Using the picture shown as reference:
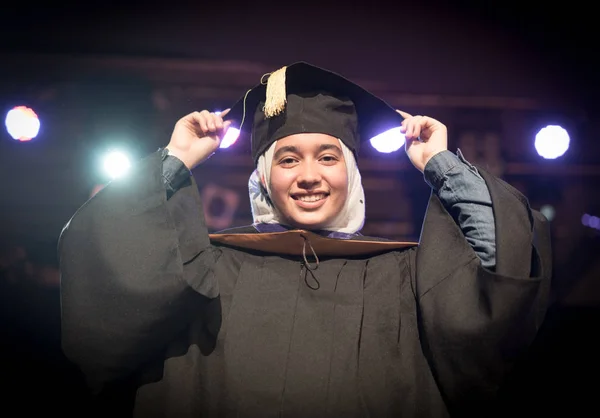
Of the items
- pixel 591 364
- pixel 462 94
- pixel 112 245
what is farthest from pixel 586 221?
pixel 112 245

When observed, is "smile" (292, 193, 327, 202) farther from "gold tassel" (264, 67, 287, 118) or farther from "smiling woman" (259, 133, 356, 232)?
"gold tassel" (264, 67, 287, 118)

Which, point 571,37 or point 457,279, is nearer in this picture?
point 457,279

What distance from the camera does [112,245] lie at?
1.40 m

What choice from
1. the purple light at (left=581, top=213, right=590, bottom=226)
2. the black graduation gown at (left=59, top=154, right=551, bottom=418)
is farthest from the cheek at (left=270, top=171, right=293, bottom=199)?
the purple light at (left=581, top=213, right=590, bottom=226)

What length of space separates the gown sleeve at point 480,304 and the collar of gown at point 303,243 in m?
0.21

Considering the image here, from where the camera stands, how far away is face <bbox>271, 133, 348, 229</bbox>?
170 cm

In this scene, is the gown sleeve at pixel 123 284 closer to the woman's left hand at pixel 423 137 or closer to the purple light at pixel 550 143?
the woman's left hand at pixel 423 137

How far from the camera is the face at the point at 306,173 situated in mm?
1700

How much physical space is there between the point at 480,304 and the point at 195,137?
1.13 meters

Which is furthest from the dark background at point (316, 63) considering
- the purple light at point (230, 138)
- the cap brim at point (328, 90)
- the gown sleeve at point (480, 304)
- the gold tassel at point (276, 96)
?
the gown sleeve at point (480, 304)

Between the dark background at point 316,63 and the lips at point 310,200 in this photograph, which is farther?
the dark background at point 316,63

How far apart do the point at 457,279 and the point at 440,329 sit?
159 millimetres

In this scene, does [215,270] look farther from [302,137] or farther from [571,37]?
[571,37]

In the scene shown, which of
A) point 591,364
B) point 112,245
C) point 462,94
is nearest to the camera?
point 112,245
